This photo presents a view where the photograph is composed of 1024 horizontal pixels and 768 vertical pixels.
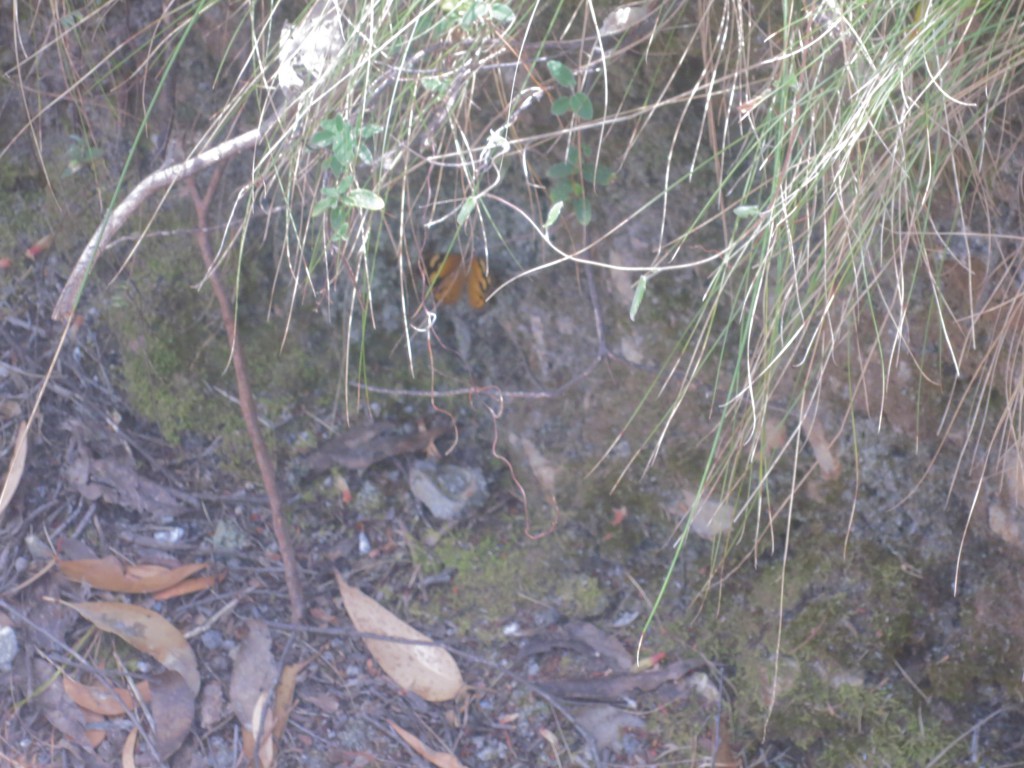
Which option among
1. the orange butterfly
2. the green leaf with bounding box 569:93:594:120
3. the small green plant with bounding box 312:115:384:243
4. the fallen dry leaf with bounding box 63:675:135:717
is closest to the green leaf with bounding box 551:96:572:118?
the green leaf with bounding box 569:93:594:120

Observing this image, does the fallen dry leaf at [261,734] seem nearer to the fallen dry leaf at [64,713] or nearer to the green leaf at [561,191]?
the fallen dry leaf at [64,713]

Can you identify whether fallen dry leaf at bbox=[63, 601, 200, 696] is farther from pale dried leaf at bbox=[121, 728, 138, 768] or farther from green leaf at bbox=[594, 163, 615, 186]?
green leaf at bbox=[594, 163, 615, 186]

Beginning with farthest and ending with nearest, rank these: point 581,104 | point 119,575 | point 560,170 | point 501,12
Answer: point 119,575
point 560,170
point 581,104
point 501,12

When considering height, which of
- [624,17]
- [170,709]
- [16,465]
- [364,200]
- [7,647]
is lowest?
[170,709]

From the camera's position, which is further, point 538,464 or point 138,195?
point 538,464

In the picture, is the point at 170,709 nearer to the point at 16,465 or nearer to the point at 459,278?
the point at 16,465

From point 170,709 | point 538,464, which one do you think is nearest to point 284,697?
point 170,709

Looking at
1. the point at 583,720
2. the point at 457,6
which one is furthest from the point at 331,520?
the point at 457,6
